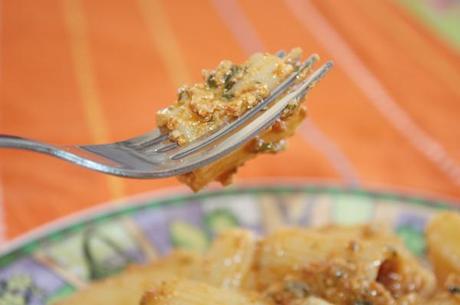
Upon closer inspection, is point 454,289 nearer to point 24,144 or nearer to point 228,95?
point 228,95

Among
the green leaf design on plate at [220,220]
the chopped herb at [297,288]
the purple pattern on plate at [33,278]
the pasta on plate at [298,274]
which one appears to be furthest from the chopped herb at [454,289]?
the purple pattern on plate at [33,278]

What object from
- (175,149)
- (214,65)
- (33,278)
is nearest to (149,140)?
(175,149)

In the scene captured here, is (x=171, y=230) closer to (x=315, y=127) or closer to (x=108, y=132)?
(x=108, y=132)

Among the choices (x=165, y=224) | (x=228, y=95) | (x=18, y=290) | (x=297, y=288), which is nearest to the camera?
(x=228, y=95)

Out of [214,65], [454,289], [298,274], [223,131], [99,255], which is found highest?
[214,65]

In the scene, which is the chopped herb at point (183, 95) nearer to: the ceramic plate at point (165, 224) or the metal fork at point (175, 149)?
the metal fork at point (175, 149)

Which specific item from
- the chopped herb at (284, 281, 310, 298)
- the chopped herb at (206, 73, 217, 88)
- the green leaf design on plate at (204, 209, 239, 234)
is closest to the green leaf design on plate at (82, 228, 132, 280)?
the green leaf design on plate at (204, 209, 239, 234)
